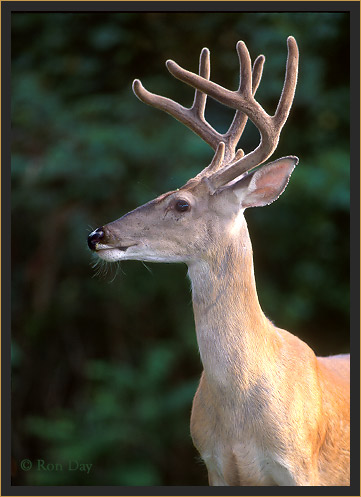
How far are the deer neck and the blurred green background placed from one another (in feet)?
10.4

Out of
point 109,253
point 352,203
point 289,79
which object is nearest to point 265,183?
point 289,79

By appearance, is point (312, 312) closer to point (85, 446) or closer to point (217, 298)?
point (85, 446)

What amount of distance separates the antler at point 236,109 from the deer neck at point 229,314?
0.78ft

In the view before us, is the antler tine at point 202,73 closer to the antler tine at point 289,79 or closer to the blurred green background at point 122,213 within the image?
the antler tine at point 289,79

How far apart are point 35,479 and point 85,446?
1.41 ft

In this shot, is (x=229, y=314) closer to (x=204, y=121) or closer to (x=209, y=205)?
(x=209, y=205)

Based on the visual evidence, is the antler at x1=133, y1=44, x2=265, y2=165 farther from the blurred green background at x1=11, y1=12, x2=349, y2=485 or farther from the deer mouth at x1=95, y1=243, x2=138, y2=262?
the blurred green background at x1=11, y1=12, x2=349, y2=485

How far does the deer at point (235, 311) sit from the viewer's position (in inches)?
106

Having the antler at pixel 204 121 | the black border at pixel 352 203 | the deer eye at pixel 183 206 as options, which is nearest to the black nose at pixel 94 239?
the deer eye at pixel 183 206

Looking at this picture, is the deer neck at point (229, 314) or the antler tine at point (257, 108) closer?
the antler tine at point (257, 108)

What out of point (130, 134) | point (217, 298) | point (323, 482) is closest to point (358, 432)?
point (323, 482)

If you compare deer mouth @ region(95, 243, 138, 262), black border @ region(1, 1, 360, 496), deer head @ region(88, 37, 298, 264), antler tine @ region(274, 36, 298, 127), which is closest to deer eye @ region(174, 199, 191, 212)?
deer head @ region(88, 37, 298, 264)

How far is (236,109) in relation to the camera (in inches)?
110

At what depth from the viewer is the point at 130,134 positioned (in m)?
6.36
